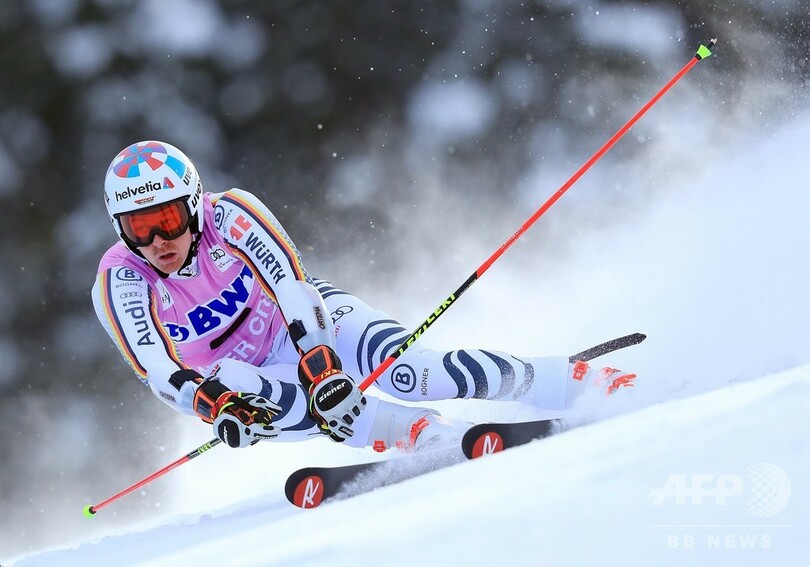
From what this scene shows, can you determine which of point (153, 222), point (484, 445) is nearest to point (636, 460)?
point (484, 445)

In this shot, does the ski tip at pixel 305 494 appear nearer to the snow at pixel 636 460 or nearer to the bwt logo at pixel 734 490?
the snow at pixel 636 460

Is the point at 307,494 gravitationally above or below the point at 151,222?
below

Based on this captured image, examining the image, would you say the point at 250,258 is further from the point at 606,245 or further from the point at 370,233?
the point at 370,233

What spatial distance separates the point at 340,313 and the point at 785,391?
101 inches

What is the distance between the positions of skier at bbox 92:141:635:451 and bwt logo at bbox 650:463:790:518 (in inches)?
73.1

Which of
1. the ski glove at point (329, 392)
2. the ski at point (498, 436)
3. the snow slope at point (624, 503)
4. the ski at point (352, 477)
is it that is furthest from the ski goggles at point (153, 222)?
the snow slope at point (624, 503)

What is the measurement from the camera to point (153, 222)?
428cm

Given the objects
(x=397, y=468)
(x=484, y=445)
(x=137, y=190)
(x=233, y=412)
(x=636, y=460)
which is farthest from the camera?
(x=137, y=190)

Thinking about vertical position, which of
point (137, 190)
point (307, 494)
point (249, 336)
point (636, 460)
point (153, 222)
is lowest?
point (636, 460)

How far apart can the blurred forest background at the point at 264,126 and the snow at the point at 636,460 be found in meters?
7.47

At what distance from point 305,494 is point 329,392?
44 centimetres

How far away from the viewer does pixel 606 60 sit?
17469 mm

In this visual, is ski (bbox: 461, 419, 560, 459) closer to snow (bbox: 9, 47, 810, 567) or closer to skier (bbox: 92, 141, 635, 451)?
snow (bbox: 9, 47, 810, 567)

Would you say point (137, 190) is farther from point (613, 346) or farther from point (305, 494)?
point (613, 346)
